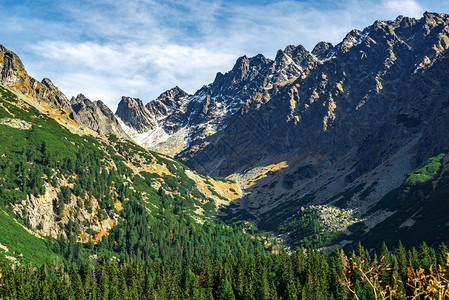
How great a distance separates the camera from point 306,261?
137750 mm

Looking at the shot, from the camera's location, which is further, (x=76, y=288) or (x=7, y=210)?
(x=7, y=210)

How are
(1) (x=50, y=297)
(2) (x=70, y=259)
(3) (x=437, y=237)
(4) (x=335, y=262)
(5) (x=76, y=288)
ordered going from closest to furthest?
(1) (x=50, y=297) → (5) (x=76, y=288) → (4) (x=335, y=262) → (3) (x=437, y=237) → (2) (x=70, y=259)

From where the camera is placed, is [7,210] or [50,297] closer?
[50,297]

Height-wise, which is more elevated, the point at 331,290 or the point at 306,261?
the point at 306,261

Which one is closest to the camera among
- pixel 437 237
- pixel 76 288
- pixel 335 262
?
pixel 76 288

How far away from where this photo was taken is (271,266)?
450 ft

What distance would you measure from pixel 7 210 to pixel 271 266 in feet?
470

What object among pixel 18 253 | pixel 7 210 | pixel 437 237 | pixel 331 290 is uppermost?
pixel 7 210

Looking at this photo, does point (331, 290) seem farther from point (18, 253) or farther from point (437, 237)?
point (18, 253)

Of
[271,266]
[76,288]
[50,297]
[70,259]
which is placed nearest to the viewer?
[50,297]

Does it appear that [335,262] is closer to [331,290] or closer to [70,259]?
[331,290]

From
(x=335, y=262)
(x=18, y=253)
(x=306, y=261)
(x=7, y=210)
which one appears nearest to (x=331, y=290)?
(x=335, y=262)

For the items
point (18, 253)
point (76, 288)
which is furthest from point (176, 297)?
point (18, 253)

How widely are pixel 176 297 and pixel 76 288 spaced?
102 ft
